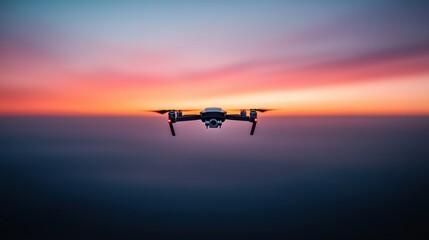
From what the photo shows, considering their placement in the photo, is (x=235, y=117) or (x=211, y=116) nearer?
(x=211, y=116)

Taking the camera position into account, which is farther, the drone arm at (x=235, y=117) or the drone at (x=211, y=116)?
the drone arm at (x=235, y=117)

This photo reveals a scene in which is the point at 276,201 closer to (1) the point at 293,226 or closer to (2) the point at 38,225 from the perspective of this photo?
(1) the point at 293,226

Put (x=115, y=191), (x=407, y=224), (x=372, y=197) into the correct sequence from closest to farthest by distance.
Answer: (x=407, y=224) < (x=372, y=197) < (x=115, y=191)

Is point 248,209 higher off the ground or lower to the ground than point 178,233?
higher

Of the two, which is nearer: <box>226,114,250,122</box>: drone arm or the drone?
the drone

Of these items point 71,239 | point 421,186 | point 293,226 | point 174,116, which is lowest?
point 71,239

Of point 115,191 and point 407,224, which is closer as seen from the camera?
point 407,224

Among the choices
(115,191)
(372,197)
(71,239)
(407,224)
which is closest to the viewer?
(71,239)

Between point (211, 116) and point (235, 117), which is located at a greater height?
point (235, 117)

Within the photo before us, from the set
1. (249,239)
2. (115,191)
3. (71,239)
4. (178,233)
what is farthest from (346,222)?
(115,191)

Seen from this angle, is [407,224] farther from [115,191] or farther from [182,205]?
[115,191]
